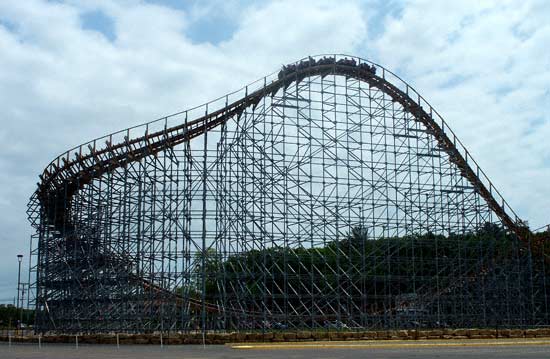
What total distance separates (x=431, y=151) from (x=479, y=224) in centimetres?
405

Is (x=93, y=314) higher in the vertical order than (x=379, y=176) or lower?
lower

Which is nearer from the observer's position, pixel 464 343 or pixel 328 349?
pixel 328 349

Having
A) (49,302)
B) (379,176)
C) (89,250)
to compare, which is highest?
(379,176)

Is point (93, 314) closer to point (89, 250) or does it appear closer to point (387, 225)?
point (89, 250)

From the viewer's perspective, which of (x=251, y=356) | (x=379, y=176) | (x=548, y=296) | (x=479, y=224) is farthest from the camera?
(x=548, y=296)

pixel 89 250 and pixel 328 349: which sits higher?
pixel 89 250

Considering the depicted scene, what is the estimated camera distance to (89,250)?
29.7 meters

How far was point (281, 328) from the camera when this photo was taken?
30000 mm

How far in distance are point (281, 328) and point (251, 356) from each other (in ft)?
42.3

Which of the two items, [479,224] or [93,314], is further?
[479,224]

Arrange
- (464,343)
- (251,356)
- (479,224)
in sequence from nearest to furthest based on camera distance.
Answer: (251,356)
(464,343)
(479,224)

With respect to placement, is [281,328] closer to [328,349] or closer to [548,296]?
[328,349]

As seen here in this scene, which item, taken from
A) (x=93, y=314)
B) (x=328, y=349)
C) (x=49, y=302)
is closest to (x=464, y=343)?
(x=328, y=349)

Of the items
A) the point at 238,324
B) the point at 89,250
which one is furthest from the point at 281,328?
the point at 89,250
